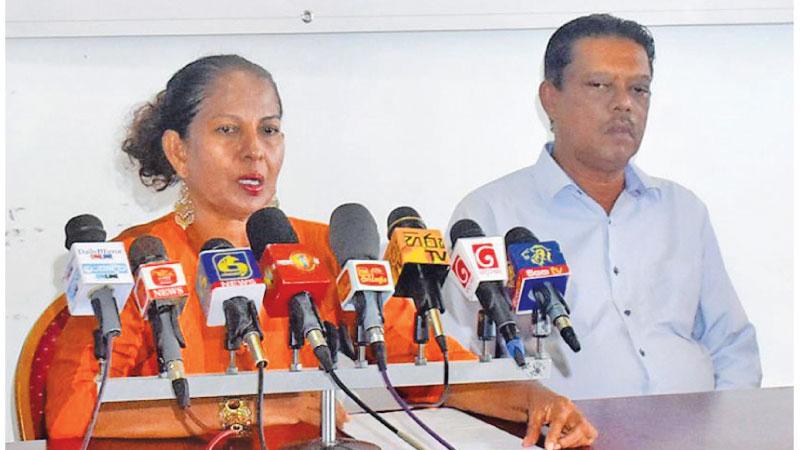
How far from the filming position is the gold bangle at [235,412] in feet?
5.79

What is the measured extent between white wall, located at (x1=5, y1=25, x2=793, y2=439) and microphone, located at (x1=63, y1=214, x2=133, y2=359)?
924 millimetres

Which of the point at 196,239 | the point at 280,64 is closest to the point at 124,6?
the point at 280,64

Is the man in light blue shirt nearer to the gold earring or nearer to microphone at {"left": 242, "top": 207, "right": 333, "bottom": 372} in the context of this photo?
the gold earring

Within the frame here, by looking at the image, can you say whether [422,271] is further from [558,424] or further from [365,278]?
[558,424]

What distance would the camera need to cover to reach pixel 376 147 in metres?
2.39

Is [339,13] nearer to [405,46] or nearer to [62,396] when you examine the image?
[405,46]

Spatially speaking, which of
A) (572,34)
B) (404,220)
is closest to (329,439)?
(404,220)

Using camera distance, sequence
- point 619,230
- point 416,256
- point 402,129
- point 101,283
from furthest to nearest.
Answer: point 619,230, point 402,129, point 416,256, point 101,283

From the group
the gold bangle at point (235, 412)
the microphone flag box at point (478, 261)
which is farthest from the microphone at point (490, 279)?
the gold bangle at point (235, 412)

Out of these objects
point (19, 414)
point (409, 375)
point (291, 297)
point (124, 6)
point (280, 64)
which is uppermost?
point (124, 6)

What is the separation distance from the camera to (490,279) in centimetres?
146

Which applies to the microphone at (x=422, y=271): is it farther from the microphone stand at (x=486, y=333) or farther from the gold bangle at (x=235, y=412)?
the gold bangle at (x=235, y=412)

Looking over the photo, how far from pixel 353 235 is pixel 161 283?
31 cm

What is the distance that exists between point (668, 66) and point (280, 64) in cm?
90
